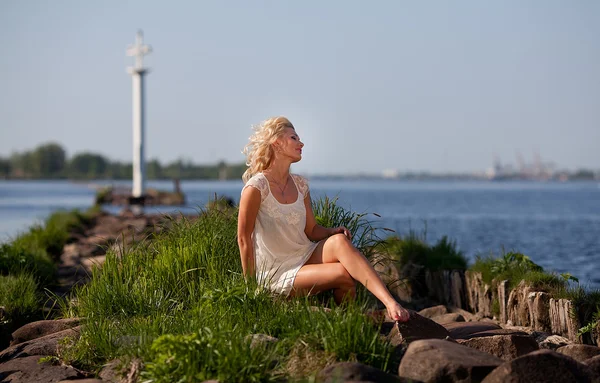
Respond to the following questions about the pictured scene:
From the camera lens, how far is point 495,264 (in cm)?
923

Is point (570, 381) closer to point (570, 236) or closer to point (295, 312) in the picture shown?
point (295, 312)

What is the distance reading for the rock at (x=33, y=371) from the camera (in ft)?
19.8

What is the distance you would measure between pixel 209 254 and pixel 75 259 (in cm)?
734

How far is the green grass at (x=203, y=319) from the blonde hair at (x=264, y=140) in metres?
0.93

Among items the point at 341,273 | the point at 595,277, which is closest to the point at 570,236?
the point at 595,277

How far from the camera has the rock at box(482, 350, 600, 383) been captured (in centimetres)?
493

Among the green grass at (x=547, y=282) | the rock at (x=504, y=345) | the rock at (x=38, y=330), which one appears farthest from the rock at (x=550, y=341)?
the rock at (x=38, y=330)

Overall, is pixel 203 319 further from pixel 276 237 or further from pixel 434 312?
pixel 434 312

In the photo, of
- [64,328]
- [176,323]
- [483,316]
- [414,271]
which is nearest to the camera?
[176,323]

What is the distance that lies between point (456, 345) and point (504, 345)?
1004 mm

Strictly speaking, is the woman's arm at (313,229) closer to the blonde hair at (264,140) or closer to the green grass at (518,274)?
the blonde hair at (264,140)

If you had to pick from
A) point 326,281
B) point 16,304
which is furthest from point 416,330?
point 16,304

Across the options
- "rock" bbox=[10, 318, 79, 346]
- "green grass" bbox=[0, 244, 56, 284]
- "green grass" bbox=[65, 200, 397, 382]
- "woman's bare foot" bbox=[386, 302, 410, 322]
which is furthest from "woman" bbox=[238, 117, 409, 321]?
"green grass" bbox=[0, 244, 56, 284]

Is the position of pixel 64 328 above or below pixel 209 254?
below
